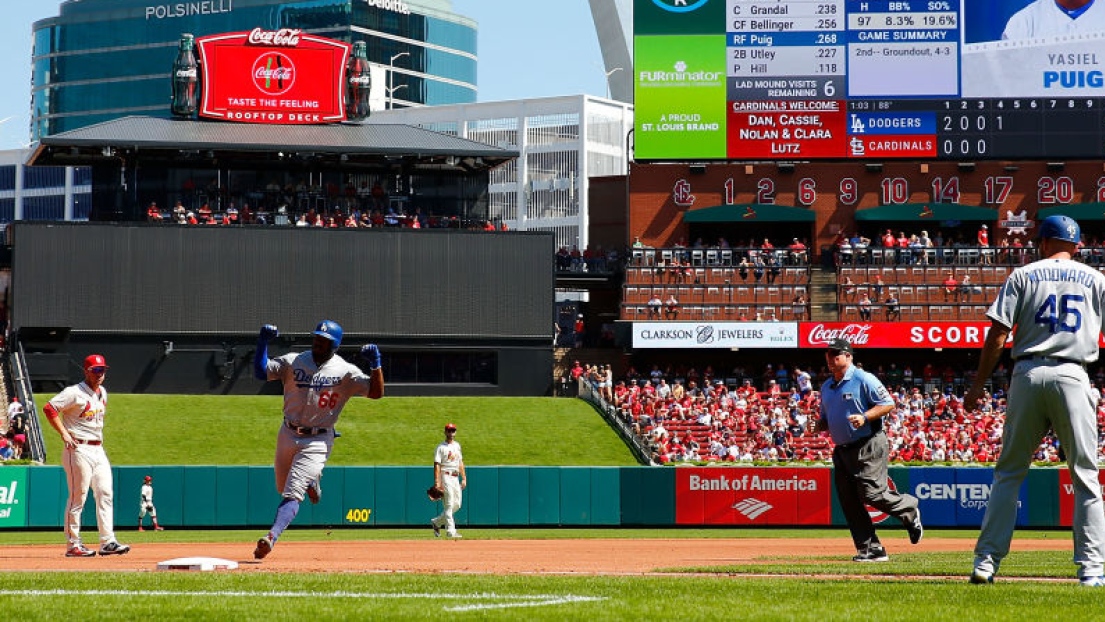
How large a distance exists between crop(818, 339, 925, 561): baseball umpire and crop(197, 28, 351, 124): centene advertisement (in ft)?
118

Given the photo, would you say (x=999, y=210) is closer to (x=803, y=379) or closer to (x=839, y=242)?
(x=839, y=242)

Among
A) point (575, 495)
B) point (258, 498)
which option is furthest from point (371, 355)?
point (575, 495)

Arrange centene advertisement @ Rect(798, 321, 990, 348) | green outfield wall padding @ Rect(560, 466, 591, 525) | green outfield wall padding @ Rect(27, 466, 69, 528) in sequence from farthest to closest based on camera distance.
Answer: centene advertisement @ Rect(798, 321, 990, 348)
green outfield wall padding @ Rect(560, 466, 591, 525)
green outfield wall padding @ Rect(27, 466, 69, 528)

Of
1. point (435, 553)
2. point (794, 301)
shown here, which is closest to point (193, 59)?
point (794, 301)

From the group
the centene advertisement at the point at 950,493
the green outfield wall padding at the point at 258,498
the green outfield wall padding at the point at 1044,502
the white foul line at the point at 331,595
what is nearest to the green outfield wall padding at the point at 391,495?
the green outfield wall padding at the point at 258,498

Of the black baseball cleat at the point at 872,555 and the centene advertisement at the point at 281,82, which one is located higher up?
the centene advertisement at the point at 281,82

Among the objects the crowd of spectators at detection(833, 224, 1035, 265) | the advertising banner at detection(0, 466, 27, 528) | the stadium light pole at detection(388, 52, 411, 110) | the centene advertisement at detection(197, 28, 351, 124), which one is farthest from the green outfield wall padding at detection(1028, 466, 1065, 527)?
the stadium light pole at detection(388, 52, 411, 110)

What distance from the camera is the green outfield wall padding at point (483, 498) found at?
3084 cm

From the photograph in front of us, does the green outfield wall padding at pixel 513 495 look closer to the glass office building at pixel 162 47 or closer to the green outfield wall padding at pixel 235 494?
the green outfield wall padding at pixel 235 494

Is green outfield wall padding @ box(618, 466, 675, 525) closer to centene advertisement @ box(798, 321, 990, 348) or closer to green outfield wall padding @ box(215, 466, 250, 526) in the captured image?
green outfield wall padding @ box(215, 466, 250, 526)

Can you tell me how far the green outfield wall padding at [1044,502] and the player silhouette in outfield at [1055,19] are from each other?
19.8 m

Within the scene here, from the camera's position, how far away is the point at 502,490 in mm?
31344

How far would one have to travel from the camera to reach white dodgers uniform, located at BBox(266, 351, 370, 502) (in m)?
12.5

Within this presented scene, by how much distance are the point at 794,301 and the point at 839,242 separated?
13.8 ft
